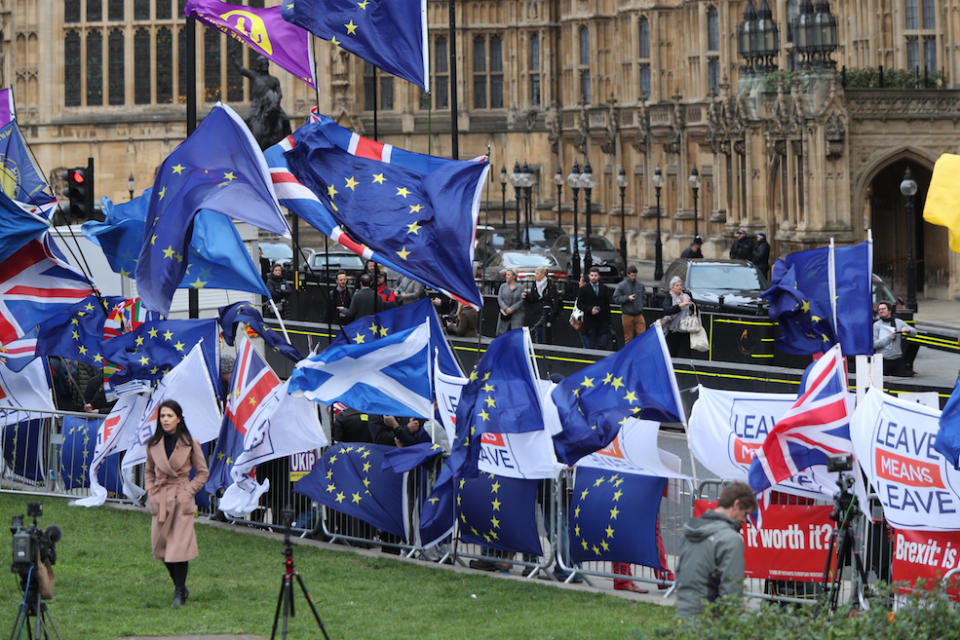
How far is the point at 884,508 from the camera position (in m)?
12.4

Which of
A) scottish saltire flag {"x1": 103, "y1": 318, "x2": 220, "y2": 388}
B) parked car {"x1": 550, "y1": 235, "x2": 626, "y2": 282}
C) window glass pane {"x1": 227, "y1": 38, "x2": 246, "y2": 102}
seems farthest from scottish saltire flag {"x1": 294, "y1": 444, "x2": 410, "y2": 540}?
window glass pane {"x1": 227, "y1": 38, "x2": 246, "y2": 102}

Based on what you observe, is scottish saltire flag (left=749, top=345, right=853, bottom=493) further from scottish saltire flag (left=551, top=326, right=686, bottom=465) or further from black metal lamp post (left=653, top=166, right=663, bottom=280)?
black metal lamp post (left=653, top=166, right=663, bottom=280)

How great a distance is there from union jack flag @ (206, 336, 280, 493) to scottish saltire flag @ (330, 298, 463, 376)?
0.65m

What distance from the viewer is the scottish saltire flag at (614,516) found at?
13.6 meters

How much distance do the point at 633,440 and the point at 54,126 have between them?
57283 millimetres

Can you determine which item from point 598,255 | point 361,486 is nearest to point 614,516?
point 361,486

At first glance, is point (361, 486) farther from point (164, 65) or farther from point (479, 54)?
point (164, 65)

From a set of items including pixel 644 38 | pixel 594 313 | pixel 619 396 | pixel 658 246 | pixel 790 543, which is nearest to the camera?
pixel 790 543

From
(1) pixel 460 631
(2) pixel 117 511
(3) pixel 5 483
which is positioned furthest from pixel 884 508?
(3) pixel 5 483

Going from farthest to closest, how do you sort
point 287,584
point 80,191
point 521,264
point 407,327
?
1. point 521,264
2. point 80,191
3. point 407,327
4. point 287,584

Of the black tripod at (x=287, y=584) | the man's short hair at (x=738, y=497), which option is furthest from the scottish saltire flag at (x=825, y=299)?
the black tripod at (x=287, y=584)

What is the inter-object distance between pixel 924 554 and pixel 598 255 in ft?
114

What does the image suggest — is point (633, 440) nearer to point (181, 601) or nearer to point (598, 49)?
point (181, 601)

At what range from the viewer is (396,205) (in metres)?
16.0
